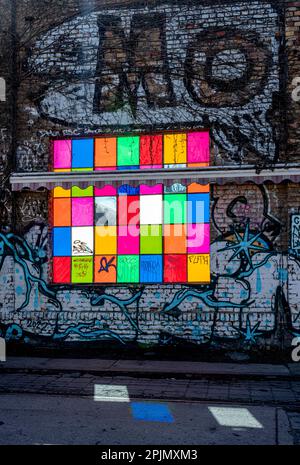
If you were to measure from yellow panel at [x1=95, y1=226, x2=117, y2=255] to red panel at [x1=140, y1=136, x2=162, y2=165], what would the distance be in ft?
4.52

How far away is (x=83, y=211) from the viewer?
10148 millimetres

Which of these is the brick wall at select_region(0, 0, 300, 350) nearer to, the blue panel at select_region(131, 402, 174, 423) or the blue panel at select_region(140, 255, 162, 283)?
the blue panel at select_region(140, 255, 162, 283)

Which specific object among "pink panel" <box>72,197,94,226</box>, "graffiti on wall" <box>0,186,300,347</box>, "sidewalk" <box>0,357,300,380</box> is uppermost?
"pink panel" <box>72,197,94,226</box>

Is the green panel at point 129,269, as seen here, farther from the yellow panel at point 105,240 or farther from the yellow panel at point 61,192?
the yellow panel at point 61,192

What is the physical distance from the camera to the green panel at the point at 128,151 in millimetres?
10008

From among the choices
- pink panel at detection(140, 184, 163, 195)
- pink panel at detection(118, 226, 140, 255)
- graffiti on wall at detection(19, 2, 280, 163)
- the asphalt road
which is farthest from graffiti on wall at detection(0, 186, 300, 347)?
the asphalt road

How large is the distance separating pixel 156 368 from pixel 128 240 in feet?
7.94

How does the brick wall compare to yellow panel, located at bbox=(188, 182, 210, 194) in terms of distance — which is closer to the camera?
the brick wall

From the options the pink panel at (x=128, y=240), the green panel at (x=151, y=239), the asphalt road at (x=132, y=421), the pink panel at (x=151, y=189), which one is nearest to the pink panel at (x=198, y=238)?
the green panel at (x=151, y=239)

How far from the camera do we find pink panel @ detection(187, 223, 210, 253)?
32.0ft
